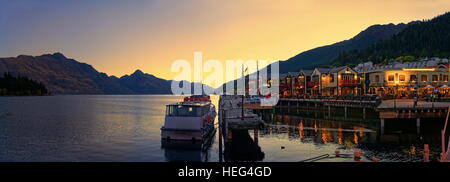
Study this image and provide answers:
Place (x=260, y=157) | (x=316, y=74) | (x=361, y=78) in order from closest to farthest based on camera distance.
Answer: (x=260, y=157) → (x=361, y=78) → (x=316, y=74)

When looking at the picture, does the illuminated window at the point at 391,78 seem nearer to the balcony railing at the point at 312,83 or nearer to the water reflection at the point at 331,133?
the balcony railing at the point at 312,83

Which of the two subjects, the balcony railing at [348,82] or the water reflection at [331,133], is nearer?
the water reflection at [331,133]

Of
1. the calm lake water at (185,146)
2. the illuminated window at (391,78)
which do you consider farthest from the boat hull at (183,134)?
the illuminated window at (391,78)

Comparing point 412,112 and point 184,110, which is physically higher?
point 184,110

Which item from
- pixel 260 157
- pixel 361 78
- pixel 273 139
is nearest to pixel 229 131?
pixel 260 157

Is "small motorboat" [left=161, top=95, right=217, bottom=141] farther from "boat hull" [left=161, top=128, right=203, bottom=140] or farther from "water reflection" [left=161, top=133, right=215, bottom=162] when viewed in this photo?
"water reflection" [left=161, top=133, right=215, bottom=162]

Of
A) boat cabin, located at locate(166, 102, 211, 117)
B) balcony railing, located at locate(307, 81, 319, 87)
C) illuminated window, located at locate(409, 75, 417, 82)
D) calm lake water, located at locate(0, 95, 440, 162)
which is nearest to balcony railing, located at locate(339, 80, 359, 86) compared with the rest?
balcony railing, located at locate(307, 81, 319, 87)

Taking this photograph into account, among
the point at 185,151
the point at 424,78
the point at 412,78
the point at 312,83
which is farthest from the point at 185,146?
the point at 312,83

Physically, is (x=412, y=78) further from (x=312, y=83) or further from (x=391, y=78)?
(x=312, y=83)
